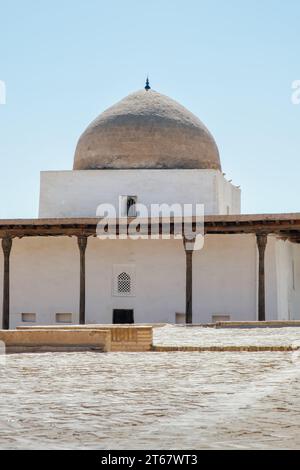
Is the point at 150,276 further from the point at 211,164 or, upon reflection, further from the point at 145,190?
the point at 211,164

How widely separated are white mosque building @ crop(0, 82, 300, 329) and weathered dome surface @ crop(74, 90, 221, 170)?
3cm

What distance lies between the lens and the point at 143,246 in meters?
23.5

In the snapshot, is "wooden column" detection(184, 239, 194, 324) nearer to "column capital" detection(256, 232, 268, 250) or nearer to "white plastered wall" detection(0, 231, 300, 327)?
"white plastered wall" detection(0, 231, 300, 327)

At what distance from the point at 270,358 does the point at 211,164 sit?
15.9 meters

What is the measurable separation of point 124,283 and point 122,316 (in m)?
0.91

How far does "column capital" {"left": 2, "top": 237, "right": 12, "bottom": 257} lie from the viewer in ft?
73.7

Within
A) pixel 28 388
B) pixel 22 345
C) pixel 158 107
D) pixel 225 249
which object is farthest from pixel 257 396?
pixel 158 107

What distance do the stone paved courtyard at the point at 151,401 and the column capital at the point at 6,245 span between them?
12101mm

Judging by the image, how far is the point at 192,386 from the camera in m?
7.53

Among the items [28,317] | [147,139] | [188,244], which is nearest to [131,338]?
[188,244]

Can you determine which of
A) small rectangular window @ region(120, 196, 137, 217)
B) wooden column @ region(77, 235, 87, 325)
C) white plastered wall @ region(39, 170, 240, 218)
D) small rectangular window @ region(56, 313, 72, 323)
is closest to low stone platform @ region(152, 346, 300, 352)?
wooden column @ region(77, 235, 87, 325)

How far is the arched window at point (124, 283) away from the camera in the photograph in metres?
23.4

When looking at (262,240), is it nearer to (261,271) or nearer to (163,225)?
(261,271)

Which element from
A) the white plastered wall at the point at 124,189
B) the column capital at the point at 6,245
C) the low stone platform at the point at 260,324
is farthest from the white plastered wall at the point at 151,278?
the low stone platform at the point at 260,324
